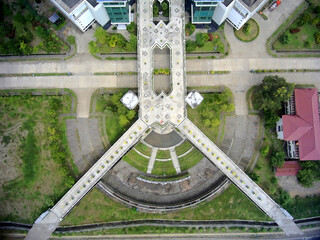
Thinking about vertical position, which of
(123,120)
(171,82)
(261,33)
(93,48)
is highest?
(261,33)

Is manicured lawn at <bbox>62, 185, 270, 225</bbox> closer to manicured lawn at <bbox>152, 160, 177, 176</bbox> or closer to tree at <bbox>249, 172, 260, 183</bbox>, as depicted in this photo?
tree at <bbox>249, 172, 260, 183</bbox>

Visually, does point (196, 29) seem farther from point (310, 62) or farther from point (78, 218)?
point (78, 218)

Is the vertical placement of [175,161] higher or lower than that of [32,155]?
lower

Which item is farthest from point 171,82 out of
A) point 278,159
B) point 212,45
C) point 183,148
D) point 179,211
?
point 179,211

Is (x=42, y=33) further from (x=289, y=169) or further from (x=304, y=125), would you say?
(x=289, y=169)

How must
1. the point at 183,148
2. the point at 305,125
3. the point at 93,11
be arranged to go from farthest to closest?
A: the point at 183,148 → the point at 93,11 → the point at 305,125

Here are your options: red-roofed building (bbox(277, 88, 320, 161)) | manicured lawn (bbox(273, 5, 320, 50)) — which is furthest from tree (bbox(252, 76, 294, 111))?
manicured lawn (bbox(273, 5, 320, 50))

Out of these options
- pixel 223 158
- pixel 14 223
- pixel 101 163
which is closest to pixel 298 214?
pixel 223 158
